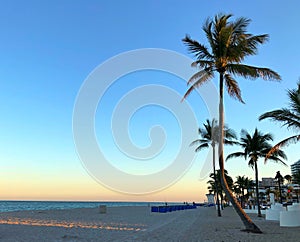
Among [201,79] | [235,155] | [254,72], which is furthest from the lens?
[235,155]

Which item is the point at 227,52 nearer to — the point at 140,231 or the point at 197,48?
the point at 197,48

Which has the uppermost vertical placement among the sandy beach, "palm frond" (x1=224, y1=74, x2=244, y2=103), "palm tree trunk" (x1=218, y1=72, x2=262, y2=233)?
"palm frond" (x1=224, y1=74, x2=244, y2=103)

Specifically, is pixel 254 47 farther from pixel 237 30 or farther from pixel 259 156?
pixel 259 156

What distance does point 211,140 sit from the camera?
90.9ft

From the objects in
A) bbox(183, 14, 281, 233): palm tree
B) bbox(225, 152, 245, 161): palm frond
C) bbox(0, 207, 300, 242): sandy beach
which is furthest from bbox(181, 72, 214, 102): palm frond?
bbox(225, 152, 245, 161): palm frond

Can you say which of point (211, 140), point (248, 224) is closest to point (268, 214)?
point (211, 140)

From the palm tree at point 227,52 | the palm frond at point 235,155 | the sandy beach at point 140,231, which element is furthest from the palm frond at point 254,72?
the palm frond at point 235,155

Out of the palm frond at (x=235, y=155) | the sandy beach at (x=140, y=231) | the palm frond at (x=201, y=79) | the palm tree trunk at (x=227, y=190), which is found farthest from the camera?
the palm frond at (x=235, y=155)

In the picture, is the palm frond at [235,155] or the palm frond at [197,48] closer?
the palm frond at [197,48]

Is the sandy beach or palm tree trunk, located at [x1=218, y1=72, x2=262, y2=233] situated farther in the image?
palm tree trunk, located at [x1=218, y1=72, x2=262, y2=233]

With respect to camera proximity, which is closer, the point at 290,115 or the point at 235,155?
the point at 290,115

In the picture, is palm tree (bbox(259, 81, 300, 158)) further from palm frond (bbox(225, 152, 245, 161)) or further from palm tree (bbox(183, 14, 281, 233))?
palm frond (bbox(225, 152, 245, 161))

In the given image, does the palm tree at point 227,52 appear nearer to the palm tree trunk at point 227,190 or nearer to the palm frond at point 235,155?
the palm tree trunk at point 227,190

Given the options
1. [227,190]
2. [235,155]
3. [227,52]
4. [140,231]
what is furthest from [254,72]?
[235,155]
